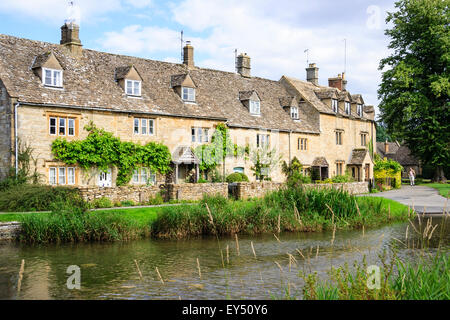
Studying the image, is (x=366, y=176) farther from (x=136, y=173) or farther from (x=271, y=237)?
(x=271, y=237)

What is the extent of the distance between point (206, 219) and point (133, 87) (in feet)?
51.3

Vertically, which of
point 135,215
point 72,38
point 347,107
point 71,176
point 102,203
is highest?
point 72,38

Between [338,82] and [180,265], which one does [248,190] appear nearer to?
[180,265]

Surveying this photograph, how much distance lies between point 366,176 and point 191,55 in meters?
21.7

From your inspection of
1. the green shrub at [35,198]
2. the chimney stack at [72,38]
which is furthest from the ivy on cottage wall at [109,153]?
the chimney stack at [72,38]

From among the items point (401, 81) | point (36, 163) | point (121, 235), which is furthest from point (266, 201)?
point (401, 81)

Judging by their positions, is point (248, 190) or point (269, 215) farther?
point (248, 190)

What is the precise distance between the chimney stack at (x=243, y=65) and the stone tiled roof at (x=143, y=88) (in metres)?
0.80

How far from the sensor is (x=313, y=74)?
175ft

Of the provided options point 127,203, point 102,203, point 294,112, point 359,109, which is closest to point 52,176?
point 102,203

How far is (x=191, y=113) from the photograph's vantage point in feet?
115

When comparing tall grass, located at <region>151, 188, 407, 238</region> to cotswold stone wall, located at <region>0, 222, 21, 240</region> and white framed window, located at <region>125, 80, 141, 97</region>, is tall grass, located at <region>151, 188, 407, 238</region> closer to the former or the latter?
cotswold stone wall, located at <region>0, 222, 21, 240</region>

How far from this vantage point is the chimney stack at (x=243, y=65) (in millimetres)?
45094

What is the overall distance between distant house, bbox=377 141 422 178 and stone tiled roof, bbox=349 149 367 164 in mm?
27613
